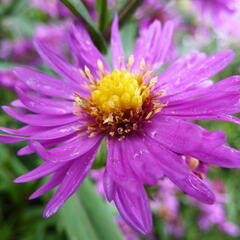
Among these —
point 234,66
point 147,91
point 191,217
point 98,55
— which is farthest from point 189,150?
point 191,217

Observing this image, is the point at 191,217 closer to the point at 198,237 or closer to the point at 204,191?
the point at 198,237

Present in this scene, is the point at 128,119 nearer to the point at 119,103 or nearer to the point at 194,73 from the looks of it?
the point at 119,103

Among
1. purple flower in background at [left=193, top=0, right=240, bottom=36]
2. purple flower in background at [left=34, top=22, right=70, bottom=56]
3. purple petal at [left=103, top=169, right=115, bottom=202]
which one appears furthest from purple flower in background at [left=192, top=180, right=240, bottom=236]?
purple petal at [left=103, top=169, right=115, bottom=202]

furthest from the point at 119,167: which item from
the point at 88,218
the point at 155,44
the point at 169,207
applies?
the point at 169,207

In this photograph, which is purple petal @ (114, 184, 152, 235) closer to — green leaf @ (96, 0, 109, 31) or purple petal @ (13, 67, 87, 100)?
purple petal @ (13, 67, 87, 100)

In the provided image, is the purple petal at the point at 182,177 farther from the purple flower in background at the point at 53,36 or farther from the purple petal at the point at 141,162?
the purple flower in background at the point at 53,36

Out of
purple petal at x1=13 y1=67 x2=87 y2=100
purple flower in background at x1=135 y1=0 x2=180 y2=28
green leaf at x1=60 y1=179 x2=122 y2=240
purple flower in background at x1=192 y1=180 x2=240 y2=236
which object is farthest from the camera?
purple flower in background at x1=192 y1=180 x2=240 y2=236
